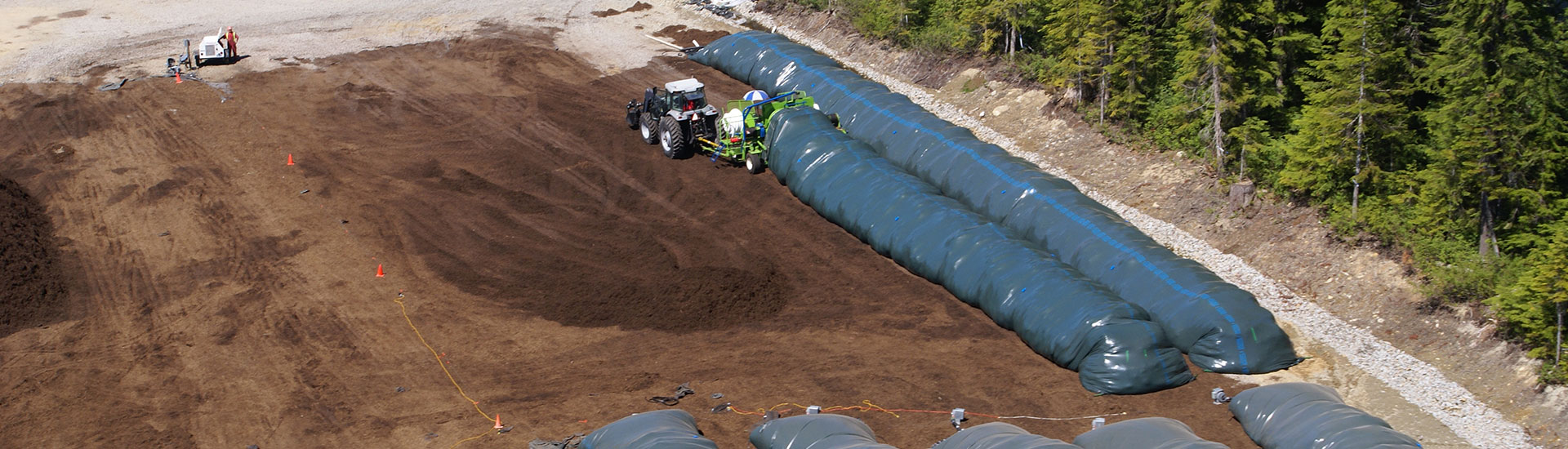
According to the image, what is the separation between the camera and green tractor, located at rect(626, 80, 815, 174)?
28328 mm

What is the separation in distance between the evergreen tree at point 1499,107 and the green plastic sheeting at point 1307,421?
5076mm

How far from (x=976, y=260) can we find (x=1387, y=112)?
8.20 m

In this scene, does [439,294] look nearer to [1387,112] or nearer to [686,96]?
[686,96]

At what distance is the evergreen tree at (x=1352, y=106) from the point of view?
2175 cm

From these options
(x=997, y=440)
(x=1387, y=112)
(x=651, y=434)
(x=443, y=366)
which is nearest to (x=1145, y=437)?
(x=997, y=440)

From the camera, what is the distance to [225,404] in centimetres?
1961

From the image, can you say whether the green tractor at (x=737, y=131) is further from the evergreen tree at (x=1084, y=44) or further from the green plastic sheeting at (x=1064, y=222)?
the evergreen tree at (x=1084, y=44)

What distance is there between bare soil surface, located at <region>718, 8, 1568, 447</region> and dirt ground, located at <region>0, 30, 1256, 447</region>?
3.13 meters

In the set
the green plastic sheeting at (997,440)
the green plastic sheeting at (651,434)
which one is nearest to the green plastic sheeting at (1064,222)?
the green plastic sheeting at (997,440)

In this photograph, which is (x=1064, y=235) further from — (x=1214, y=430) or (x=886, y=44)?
(x=886, y=44)

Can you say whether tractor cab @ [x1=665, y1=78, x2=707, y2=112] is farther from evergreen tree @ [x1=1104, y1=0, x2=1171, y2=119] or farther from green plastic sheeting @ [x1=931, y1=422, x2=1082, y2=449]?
green plastic sheeting @ [x1=931, y1=422, x2=1082, y2=449]

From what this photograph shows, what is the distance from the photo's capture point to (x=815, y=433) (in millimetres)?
16828

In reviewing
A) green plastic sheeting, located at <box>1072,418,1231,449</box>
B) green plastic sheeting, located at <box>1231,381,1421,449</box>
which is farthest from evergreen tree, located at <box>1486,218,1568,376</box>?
green plastic sheeting, located at <box>1072,418,1231,449</box>

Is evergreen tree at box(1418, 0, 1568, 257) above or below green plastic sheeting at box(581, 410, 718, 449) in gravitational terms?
above
